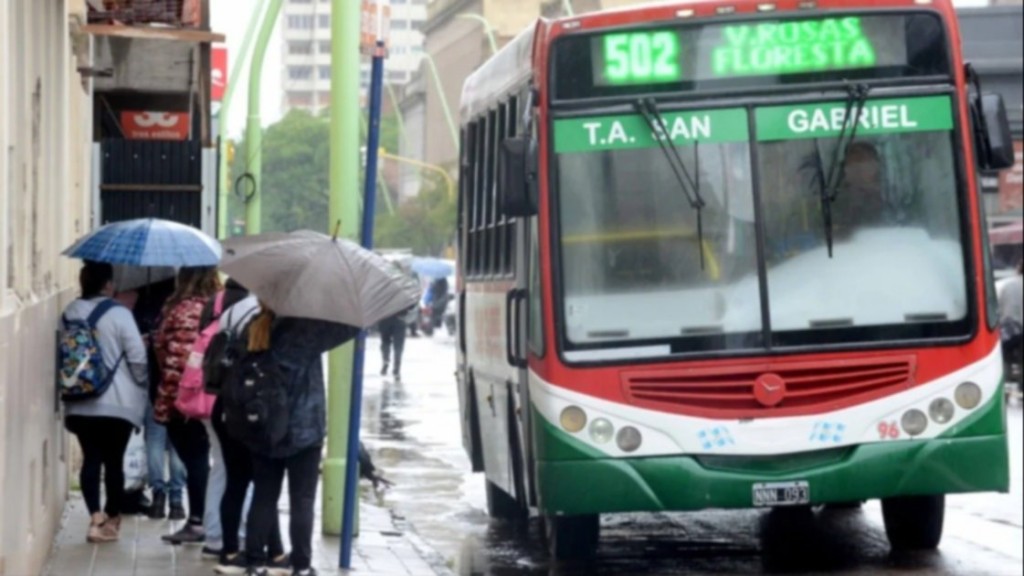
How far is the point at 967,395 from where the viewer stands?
11781 millimetres

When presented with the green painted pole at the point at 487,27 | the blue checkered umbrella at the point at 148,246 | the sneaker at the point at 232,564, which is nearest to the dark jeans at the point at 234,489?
the sneaker at the point at 232,564

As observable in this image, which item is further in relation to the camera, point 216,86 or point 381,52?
point 216,86

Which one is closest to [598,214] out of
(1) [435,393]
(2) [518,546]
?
(2) [518,546]

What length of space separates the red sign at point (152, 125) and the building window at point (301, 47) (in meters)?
46.7

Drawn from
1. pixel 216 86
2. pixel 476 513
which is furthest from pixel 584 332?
pixel 216 86

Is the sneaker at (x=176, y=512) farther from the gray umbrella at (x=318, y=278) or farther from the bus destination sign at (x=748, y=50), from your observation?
the bus destination sign at (x=748, y=50)

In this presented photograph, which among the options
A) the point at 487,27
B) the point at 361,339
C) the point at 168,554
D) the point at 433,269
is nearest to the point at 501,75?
the point at 361,339

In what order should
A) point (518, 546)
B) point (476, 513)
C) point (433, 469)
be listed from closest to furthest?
point (518, 546) < point (476, 513) < point (433, 469)

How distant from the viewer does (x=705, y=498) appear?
1163 cm

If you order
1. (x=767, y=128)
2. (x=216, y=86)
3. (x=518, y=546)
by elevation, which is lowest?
(x=518, y=546)

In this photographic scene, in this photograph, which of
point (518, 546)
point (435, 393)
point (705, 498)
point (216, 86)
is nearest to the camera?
point (705, 498)

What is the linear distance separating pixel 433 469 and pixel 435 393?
42.2ft

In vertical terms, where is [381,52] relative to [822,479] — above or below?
above

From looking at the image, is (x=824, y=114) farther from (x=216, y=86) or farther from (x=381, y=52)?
(x=216, y=86)
